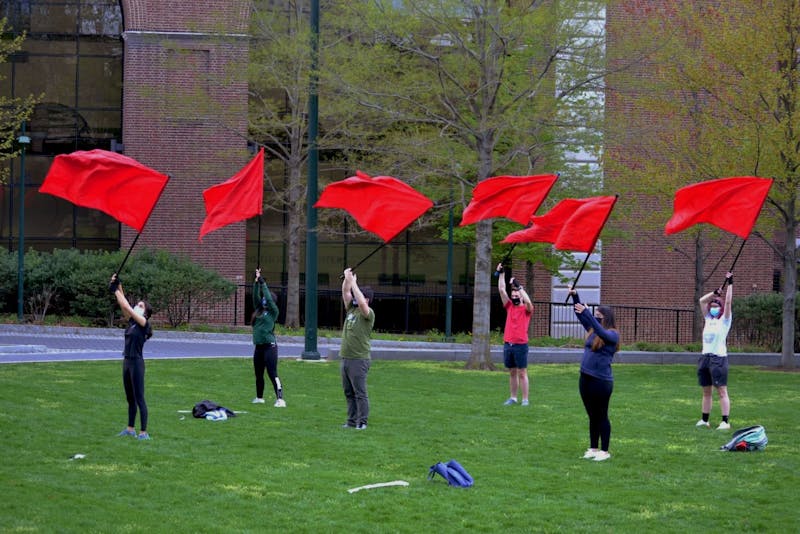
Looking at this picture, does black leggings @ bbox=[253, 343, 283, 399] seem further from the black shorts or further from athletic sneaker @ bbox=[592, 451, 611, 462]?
the black shorts

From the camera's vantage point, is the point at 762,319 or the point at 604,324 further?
the point at 762,319

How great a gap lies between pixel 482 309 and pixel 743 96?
6.79 metres

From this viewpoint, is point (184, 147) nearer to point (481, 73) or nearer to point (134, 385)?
point (481, 73)

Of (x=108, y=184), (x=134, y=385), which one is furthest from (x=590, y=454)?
(x=108, y=184)

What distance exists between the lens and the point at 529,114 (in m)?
22.3

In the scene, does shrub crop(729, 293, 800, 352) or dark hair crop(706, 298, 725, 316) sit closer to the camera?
dark hair crop(706, 298, 725, 316)

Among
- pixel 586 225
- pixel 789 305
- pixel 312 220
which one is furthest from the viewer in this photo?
pixel 789 305

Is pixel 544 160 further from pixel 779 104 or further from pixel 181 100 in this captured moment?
pixel 181 100

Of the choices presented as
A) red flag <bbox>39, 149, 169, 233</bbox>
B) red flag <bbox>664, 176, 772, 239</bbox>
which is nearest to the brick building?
red flag <bbox>39, 149, 169, 233</bbox>

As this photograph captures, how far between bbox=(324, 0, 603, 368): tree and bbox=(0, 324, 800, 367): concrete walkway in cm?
230

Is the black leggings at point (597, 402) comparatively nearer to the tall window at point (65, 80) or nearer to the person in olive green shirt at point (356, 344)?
the person in olive green shirt at point (356, 344)

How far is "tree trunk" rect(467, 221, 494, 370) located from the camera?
22.7 metres

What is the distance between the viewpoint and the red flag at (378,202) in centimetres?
1525

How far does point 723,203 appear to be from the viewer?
46.0 ft
